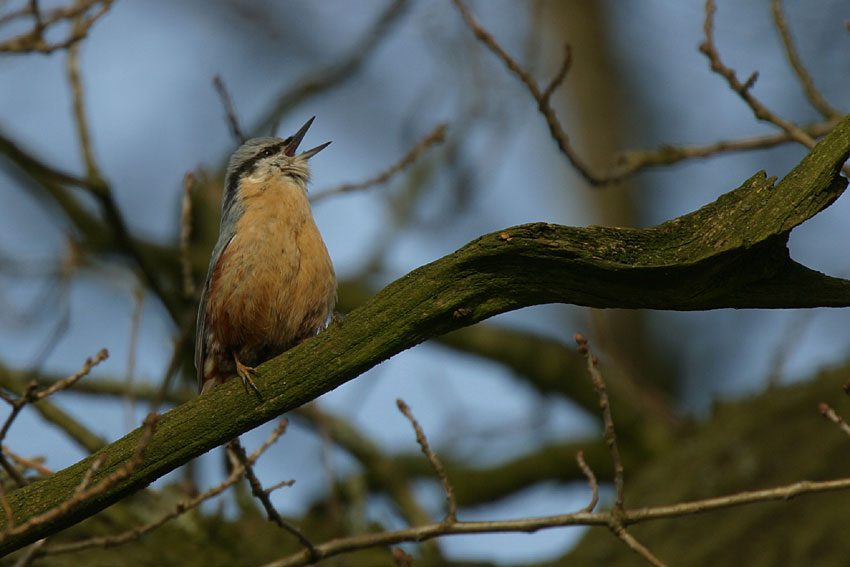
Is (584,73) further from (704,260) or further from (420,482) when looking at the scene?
(704,260)

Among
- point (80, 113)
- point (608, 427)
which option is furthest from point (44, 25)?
point (608, 427)

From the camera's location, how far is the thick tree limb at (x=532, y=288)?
2.77 meters

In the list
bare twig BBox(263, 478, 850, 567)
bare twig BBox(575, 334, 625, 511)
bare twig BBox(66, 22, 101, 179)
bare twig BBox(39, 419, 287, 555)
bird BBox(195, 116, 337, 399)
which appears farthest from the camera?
bare twig BBox(66, 22, 101, 179)

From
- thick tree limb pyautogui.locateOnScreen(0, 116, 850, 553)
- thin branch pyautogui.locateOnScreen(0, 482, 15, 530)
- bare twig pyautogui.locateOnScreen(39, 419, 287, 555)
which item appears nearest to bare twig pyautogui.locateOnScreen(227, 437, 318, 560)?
bare twig pyautogui.locateOnScreen(39, 419, 287, 555)

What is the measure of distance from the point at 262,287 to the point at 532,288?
1720mm

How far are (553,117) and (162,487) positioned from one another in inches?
121

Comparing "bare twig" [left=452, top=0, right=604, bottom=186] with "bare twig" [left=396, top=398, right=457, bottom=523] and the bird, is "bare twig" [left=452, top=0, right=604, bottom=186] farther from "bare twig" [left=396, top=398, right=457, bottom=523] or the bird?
"bare twig" [left=396, top=398, right=457, bottom=523]

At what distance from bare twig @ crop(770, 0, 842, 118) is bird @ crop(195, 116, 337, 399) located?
7.98 feet

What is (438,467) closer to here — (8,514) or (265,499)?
(265,499)

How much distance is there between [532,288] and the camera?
2.94 meters

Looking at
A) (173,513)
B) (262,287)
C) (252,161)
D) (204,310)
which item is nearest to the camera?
(173,513)

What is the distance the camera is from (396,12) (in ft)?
20.6

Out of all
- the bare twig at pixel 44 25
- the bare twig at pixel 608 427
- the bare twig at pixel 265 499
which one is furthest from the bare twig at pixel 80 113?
the bare twig at pixel 608 427

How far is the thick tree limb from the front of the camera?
9.09 feet
